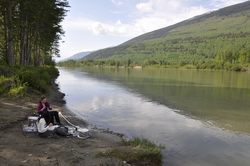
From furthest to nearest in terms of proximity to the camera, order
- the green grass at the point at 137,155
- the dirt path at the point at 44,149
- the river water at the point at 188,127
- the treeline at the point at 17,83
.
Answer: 1. the treeline at the point at 17,83
2. the river water at the point at 188,127
3. the green grass at the point at 137,155
4. the dirt path at the point at 44,149

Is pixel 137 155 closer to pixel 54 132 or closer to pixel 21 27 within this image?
pixel 54 132

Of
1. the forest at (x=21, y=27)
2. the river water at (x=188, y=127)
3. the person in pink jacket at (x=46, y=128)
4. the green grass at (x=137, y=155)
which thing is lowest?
the river water at (x=188, y=127)

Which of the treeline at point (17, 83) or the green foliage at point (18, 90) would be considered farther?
the treeline at point (17, 83)

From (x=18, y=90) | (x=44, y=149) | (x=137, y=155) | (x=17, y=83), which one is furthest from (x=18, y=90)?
(x=137, y=155)

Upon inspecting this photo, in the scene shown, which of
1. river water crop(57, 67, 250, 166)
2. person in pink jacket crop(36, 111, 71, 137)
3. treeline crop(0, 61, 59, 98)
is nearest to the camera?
person in pink jacket crop(36, 111, 71, 137)

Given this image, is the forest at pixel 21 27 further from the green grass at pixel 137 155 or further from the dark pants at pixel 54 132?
the green grass at pixel 137 155

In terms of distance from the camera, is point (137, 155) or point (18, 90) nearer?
point (137, 155)

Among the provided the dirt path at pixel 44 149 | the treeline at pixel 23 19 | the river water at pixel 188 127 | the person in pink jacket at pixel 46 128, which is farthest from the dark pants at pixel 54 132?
the treeline at pixel 23 19

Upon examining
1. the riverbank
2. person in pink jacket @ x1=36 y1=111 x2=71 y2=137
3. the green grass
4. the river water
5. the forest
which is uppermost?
the forest

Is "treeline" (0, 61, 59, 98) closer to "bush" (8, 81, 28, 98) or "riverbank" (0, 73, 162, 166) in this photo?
"bush" (8, 81, 28, 98)

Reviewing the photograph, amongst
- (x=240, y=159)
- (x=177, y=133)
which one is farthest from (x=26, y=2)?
(x=240, y=159)

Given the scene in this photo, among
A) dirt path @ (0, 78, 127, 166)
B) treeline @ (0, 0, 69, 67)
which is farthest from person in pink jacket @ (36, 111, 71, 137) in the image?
treeline @ (0, 0, 69, 67)

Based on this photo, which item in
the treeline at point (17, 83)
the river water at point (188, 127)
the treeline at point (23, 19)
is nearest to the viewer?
the river water at point (188, 127)

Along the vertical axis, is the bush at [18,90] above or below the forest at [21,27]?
below
